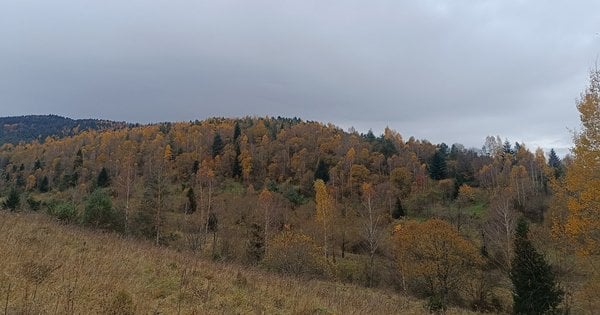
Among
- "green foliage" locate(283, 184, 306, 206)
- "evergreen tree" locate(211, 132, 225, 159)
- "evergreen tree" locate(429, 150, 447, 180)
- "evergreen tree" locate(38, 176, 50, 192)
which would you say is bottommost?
"evergreen tree" locate(38, 176, 50, 192)

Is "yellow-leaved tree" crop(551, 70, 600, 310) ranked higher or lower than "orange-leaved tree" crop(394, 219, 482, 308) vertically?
higher

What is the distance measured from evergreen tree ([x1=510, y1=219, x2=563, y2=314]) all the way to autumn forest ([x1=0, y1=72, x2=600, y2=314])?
7 cm

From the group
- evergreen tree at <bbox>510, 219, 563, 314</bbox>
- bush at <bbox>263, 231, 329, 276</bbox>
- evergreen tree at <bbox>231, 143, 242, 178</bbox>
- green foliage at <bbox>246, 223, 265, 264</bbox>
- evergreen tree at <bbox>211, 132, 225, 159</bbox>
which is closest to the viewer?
evergreen tree at <bbox>510, 219, 563, 314</bbox>

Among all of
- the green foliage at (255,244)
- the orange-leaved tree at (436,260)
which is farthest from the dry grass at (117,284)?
the green foliage at (255,244)

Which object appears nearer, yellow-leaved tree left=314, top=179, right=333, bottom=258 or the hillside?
the hillside

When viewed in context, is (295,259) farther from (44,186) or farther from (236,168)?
(44,186)

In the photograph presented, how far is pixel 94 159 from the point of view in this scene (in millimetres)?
125438

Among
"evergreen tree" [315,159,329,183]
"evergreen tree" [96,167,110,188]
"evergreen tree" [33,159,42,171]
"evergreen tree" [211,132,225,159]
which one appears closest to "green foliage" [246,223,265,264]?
"evergreen tree" [315,159,329,183]

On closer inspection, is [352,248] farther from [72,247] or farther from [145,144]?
[145,144]

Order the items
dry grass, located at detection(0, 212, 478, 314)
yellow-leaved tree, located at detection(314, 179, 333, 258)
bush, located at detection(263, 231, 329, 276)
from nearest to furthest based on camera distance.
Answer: dry grass, located at detection(0, 212, 478, 314) → bush, located at detection(263, 231, 329, 276) → yellow-leaved tree, located at detection(314, 179, 333, 258)

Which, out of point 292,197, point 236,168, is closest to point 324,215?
point 292,197

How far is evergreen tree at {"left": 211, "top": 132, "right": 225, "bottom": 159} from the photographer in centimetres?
11781

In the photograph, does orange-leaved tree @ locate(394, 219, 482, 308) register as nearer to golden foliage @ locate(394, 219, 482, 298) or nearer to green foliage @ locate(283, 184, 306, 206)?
golden foliage @ locate(394, 219, 482, 298)

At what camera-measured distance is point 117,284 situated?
7582mm
